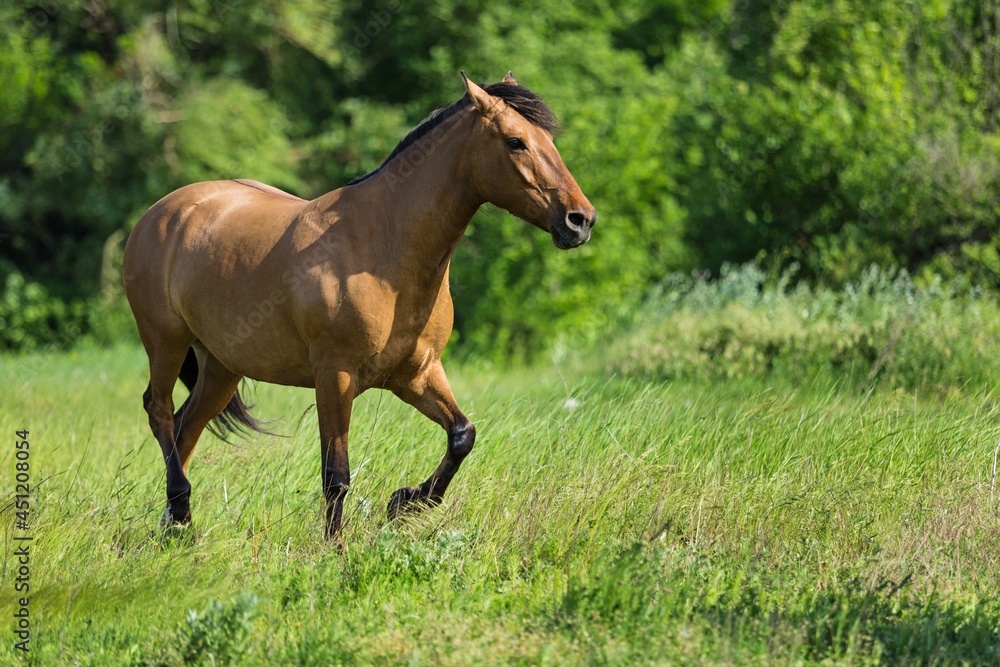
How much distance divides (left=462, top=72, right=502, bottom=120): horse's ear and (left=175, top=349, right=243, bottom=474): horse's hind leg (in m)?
2.42

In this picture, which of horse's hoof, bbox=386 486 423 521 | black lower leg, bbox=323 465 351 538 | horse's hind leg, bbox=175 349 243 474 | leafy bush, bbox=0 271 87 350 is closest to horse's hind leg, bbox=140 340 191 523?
horse's hind leg, bbox=175 349 243 474

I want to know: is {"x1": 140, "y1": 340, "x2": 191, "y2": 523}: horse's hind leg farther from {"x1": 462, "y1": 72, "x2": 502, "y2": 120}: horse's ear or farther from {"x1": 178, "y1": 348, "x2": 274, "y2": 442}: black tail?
{"x1": 462, "y1": 72, "x2": 502, "y2": 120}: horse's ear

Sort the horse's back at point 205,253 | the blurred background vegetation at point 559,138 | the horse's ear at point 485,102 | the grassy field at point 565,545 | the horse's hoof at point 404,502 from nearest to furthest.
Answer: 1. the grassy field at point 565,545
2. the horse's ear at point 485,102
3. the horse's hoof at point 404,502
4. the horse's back at point 205,253
5. the blurred background vegetation at point 559,138

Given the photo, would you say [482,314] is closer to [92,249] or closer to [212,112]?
[212,112]

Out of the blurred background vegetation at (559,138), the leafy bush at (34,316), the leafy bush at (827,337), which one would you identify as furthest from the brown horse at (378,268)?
the leafy bush at (34,316)

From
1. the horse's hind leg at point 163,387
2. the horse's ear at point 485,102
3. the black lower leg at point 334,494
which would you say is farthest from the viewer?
the horse's hind leg at point 163,387

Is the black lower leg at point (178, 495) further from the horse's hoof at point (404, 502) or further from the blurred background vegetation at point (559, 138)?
the blurred background vegetation at point (559, 138)

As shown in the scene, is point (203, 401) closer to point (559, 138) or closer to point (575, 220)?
point (575, 220)

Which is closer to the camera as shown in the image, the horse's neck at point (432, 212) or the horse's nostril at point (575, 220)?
the horse's nostril at point (575, 220)

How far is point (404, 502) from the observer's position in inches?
223

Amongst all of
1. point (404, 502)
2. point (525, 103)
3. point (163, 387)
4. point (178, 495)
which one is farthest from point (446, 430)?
point (163, 387)

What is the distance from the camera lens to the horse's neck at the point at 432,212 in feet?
17.9

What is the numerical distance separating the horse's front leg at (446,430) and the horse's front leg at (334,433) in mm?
326

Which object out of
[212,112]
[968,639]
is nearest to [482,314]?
[212,112]
